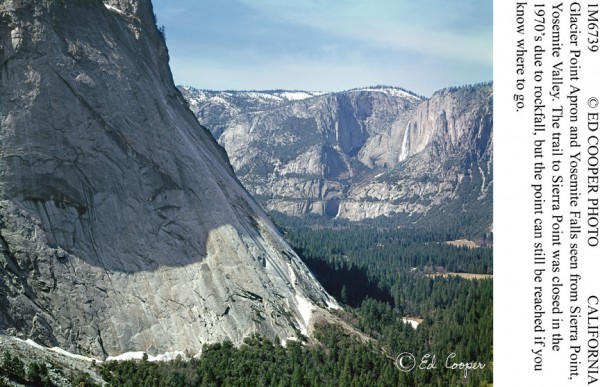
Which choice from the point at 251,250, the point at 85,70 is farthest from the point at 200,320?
the point at 85,70

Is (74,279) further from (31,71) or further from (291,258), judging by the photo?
(291,258)

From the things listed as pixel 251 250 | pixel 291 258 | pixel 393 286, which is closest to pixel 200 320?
pixel 251 250

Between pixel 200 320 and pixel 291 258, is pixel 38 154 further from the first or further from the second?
pixel 291 258

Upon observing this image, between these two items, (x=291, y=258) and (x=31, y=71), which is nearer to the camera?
(x=31, y=71)
